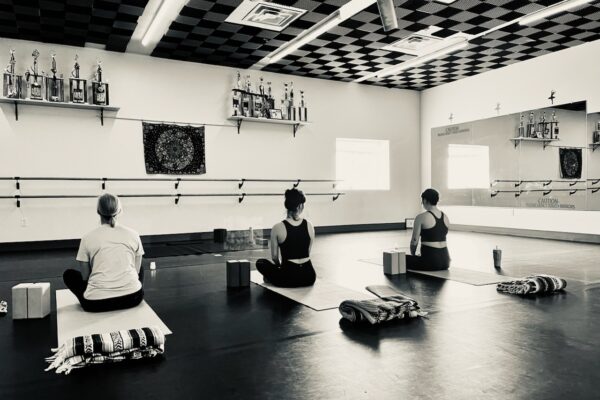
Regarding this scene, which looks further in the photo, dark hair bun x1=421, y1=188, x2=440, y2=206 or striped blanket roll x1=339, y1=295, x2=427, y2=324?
dark hair bun x1=421, y1=188, x2=440, y2=206

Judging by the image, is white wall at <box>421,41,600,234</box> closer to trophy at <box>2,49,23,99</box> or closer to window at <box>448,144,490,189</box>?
window at <box>448,144,490,189</box>

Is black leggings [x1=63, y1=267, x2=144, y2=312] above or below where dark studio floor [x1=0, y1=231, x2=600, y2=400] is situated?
above

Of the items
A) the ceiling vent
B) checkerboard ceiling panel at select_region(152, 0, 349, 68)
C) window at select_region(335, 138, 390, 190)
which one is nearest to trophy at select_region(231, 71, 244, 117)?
checkerboard ceiling panel at select_region(152, 0, 349, 68)

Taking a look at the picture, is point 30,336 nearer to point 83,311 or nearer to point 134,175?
point 83,311

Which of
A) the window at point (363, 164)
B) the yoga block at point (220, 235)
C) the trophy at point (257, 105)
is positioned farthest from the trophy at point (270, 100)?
the yoga block at point (220, 235)

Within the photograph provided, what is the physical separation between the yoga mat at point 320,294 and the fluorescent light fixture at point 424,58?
469 centimetres

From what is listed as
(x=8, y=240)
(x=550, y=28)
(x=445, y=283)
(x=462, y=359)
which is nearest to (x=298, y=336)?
(x=462, y=359)

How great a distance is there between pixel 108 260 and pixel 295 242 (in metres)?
1.45

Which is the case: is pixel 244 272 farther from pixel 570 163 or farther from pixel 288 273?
pixel 570 163

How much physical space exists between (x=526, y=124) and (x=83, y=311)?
25.0ft

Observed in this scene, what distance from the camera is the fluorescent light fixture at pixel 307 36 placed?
5.79 m

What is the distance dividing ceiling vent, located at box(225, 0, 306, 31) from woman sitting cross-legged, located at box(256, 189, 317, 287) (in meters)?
2.90

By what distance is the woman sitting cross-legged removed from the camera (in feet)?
12.5

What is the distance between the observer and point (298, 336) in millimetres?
2701
